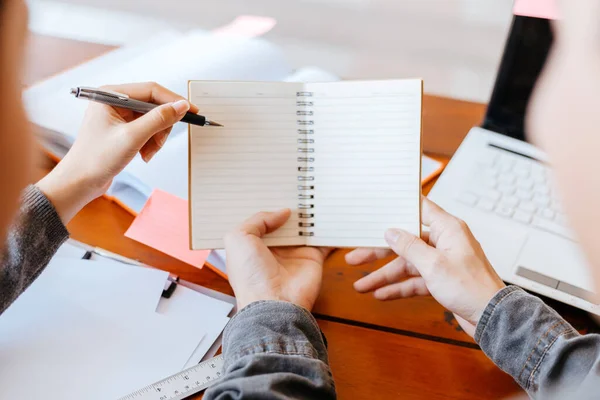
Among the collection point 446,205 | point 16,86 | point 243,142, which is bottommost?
point 446,205

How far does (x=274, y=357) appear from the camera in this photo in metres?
0.55

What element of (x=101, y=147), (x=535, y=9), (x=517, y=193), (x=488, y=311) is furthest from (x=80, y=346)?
(x=535, y=9)

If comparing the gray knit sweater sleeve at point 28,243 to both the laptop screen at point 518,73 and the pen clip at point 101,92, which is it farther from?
the laptop screen at point 518,73

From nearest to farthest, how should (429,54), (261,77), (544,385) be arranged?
(544,385), (261,77), (429,54)

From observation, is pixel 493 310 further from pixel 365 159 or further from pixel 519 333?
pixel 365 159

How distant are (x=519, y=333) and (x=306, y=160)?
33cm

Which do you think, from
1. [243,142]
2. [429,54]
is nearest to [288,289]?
[243,142]

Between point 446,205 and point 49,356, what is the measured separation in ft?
1.94

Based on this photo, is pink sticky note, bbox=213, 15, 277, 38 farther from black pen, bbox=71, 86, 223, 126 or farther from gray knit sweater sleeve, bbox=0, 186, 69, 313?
gray knit sweater sleeve, bbox=0, 186, 69, 313

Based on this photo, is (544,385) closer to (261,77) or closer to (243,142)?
(243,142)

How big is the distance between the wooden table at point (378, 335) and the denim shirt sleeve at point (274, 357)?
→ 0.09 meters

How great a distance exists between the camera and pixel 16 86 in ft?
1.13

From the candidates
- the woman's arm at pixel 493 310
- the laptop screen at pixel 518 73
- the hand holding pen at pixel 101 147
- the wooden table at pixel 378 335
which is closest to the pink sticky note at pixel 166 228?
the wooden table at pixel 378 335

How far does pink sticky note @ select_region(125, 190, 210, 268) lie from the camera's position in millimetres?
792
